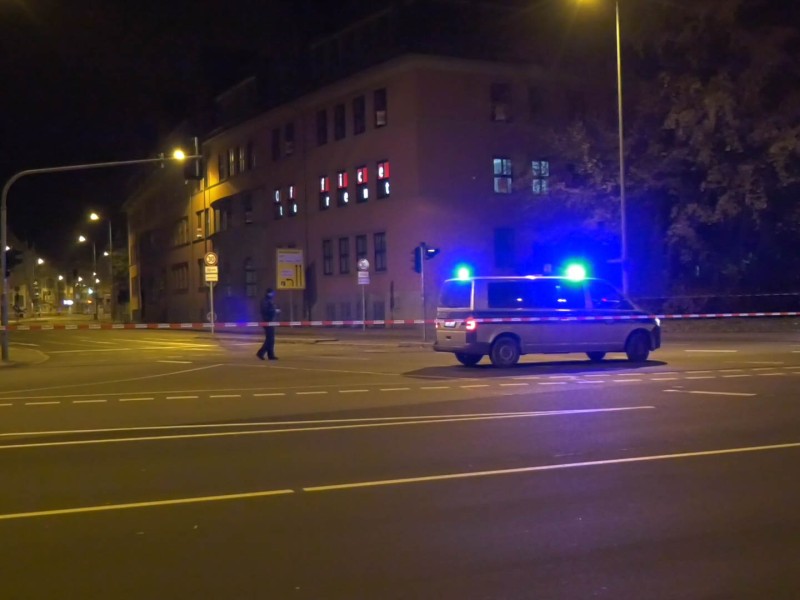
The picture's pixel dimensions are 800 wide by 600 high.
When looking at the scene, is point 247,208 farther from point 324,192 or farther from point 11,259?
point 11,259

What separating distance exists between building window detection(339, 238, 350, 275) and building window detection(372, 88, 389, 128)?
21.6 feet

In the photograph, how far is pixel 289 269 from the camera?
4809 cm

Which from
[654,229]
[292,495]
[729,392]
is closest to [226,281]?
[654,229]

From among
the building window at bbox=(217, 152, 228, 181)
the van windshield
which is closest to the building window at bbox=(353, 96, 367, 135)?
the building window at bbox=(217, 152, 228, 181)

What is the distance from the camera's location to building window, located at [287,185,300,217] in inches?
2066

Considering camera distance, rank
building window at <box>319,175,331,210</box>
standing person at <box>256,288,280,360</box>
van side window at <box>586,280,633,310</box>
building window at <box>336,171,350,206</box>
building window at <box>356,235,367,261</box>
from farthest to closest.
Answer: building window at <box>319,175,331,210</box>
building window at <box>336,171,350,206</box>
building window at <box>356,235,367,261</box>
standing person at <box>256,288,280,360</box>
van side window at <box>586,280,633,310</box>

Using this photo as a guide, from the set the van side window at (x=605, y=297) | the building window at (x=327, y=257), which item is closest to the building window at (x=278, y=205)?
the building window at (x=327, y=257)

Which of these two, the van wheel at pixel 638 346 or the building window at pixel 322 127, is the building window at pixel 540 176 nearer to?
the building window at pixel 322 127

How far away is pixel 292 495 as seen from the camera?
7.77m

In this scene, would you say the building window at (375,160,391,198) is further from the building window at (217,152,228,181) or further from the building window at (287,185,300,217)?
the building window at (217,152,228,181)

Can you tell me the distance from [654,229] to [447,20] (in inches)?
609

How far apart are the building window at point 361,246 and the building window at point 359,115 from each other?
5.29 metres

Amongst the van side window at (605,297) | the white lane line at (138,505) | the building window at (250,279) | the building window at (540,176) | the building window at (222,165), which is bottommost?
the white lane line at (138,505)

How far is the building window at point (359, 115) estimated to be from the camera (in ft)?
151
